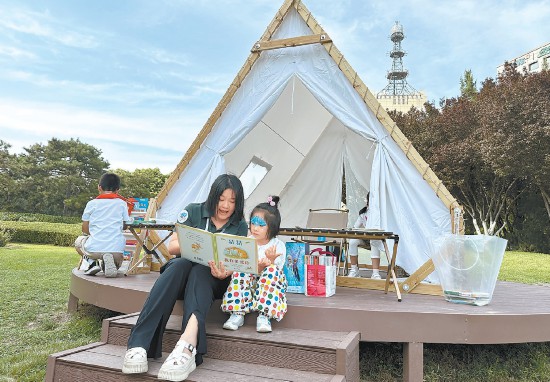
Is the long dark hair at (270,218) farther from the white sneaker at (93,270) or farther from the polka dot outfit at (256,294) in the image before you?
the white sneaker at (93,270)

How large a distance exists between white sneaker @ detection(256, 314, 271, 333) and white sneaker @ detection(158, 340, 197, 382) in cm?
54

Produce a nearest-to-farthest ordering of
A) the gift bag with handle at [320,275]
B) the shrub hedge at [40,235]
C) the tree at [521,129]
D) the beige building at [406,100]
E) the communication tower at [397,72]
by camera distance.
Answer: the gift bag with handle at [320,275], the tree at [521,129], the shrub hedge at [40,235], the beige building at [406,100], the communication tower at [397,72]

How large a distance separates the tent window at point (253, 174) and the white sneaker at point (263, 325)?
160 inches

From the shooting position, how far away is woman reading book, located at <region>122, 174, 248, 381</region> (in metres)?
2.20

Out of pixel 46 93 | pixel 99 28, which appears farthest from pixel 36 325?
pixel 46 93

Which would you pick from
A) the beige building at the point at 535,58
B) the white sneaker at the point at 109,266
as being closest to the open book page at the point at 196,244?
the white sneaker at the point at 109,266

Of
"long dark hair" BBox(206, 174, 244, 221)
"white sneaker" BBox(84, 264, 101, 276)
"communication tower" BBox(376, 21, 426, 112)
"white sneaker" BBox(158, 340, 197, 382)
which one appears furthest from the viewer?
"communication tower" BBox(376, 21, 426, 112)

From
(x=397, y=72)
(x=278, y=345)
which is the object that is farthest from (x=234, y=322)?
(x=397, y=72)

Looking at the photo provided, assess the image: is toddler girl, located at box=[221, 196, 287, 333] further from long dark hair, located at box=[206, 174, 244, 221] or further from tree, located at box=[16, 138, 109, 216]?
tree, located at box=[16, 138, 109, 216]

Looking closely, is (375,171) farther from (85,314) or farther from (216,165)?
(85,314)

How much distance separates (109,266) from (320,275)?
7.28ft

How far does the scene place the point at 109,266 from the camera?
14.4 ft

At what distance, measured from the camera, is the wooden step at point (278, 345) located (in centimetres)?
240

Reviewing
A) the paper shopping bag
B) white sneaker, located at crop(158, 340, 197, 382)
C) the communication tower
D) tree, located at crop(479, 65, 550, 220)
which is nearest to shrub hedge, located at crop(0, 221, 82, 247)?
the paper shopping bag
